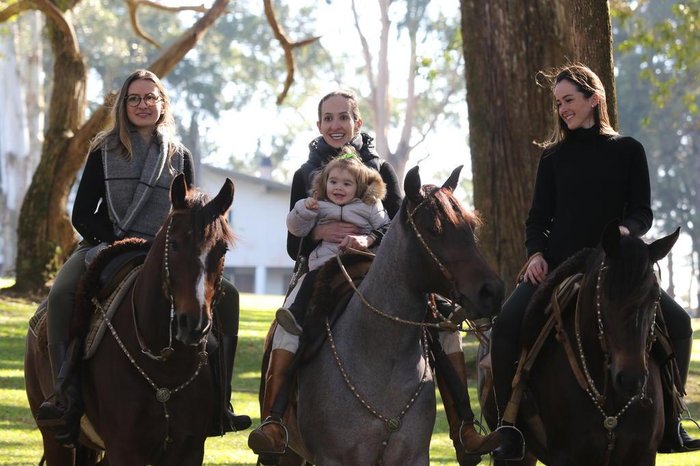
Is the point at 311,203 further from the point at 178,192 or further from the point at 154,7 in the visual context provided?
the point at 154,7

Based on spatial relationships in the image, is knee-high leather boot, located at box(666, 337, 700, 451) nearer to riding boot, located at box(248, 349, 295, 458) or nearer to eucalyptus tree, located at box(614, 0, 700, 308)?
riding boot, located at box(248, 349, 295, 458)

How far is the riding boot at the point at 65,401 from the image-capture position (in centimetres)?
783

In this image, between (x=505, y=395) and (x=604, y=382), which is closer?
(x=604, y=382)

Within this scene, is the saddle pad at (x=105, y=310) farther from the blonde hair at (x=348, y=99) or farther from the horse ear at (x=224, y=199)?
the blonde hair at (x=348, y=99)

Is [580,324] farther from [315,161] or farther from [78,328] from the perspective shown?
[78,328]

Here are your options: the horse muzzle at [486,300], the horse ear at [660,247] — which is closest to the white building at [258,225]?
the horse ear at [660,247]

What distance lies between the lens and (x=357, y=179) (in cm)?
774

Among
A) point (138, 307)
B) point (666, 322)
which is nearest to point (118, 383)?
point (138, 307)

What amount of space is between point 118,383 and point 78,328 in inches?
23.0

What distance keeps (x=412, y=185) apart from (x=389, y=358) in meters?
1.07

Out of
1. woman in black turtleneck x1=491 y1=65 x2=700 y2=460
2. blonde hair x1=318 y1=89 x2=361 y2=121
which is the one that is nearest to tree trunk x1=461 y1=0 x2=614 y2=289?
woman in black turtleneck x1=491 y1=65 x2=700 y2=460

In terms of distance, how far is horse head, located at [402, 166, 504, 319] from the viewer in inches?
250

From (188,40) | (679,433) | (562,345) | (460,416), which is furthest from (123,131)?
(188,40)

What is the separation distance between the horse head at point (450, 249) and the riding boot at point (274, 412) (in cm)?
111
